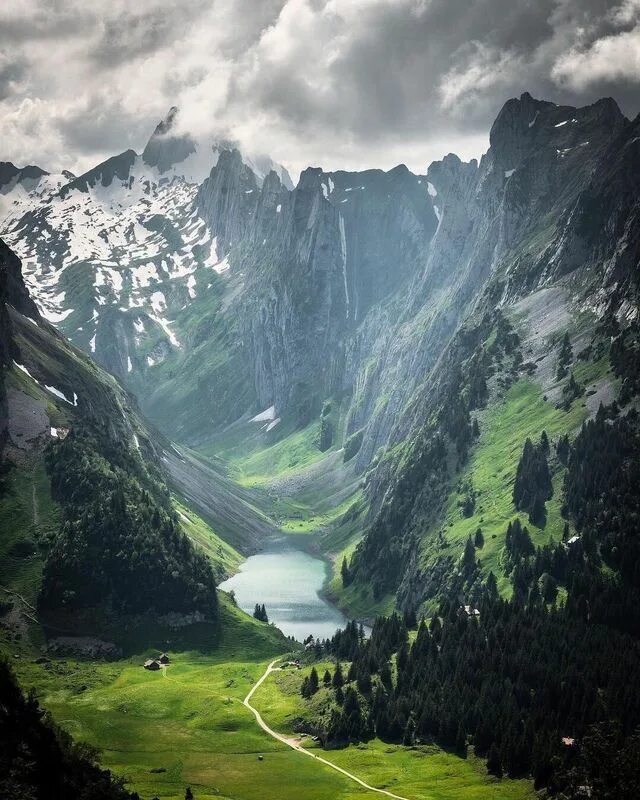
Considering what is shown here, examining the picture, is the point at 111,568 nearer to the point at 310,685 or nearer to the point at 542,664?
the point at 310,685

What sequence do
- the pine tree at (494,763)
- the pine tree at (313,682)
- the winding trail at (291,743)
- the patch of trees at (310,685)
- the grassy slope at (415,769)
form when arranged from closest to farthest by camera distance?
the grassy slope at (415,769), the winding trail at (291,743), the pine tree at (494,763), the patch of trees at (310,685), the pine tree at (313,682)

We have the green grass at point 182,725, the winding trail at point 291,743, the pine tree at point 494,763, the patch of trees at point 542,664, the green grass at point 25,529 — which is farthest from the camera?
the green grass at point 25,529

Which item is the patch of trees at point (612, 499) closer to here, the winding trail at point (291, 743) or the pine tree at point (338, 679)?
the pine tree at point (338, 679)

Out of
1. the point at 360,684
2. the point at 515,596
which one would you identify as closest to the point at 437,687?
the point at 360,684

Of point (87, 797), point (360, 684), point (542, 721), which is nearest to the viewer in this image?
point (87, 797)

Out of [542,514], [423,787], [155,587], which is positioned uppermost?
[542,514]

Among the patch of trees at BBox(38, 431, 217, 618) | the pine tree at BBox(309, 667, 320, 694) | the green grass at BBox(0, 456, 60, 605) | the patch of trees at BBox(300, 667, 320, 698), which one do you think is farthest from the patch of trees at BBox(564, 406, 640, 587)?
the green grass at BBox(0, 456, 60, 605)

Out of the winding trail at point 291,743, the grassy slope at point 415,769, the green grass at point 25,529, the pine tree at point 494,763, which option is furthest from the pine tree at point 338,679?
the green grass at point 25,529

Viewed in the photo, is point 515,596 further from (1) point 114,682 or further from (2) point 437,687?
(1) point 114,682
